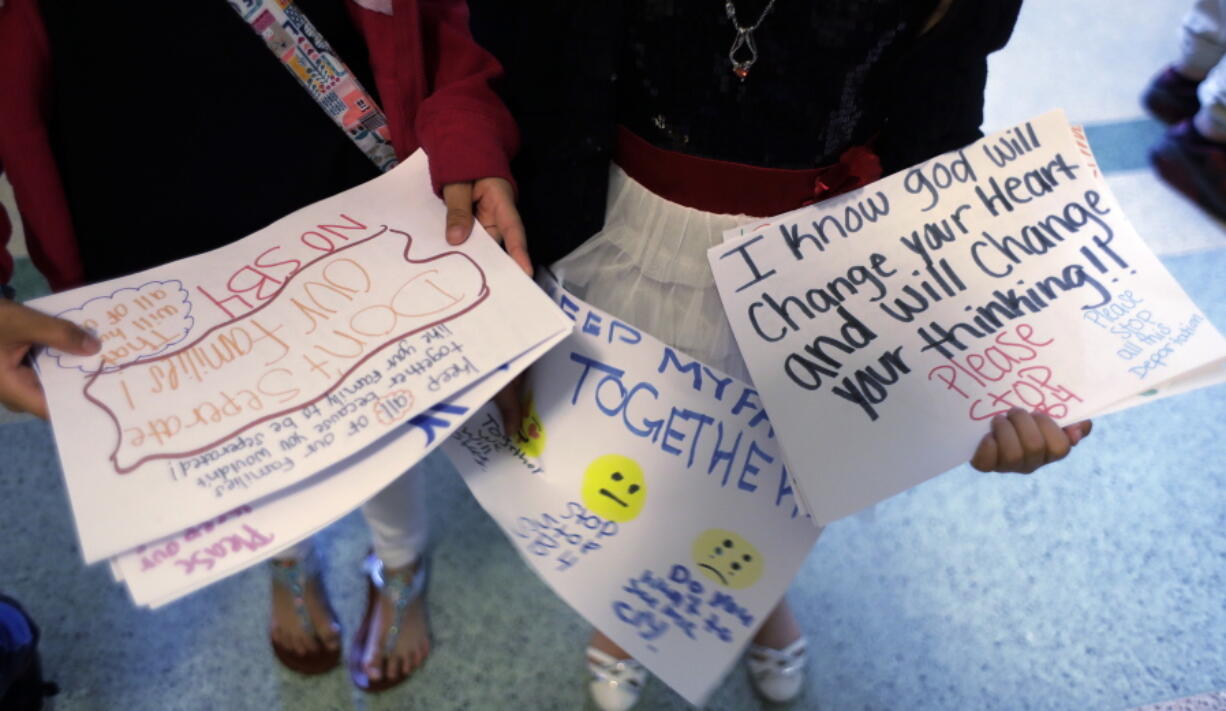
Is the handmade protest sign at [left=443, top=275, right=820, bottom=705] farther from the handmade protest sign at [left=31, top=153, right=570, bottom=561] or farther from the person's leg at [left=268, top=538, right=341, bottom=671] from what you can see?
the person's leg at [left=268, top=538, right=341, bottom=671]

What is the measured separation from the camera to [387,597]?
0.94m

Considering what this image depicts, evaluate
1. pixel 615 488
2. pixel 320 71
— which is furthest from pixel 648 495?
pixel 320 71

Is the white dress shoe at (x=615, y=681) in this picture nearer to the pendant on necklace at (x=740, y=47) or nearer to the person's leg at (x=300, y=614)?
the person's leg at (x=300, y=614)

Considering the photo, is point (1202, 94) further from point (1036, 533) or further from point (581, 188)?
point (581, 188)

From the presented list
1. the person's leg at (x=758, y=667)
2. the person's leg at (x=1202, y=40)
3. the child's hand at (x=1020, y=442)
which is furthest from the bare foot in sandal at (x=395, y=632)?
the person's leg at (x=1202, y=40)

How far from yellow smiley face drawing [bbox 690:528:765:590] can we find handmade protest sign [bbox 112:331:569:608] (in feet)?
0.90

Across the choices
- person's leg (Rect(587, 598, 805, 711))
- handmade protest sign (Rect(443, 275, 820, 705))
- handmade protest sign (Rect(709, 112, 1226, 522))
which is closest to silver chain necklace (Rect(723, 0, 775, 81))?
handmade protest sign (Rect(709, 112, 1226, 522))

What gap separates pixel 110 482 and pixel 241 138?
279 millimetres

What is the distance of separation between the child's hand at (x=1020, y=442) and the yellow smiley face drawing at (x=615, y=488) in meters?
0.26

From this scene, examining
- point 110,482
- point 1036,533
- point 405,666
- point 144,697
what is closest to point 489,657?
point 405,666

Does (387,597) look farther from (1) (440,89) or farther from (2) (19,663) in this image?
(1) (440,89)

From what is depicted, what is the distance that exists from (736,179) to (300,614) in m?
0.70

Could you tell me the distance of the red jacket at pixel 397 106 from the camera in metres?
0.54

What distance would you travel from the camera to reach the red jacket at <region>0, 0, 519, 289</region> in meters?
0.54
